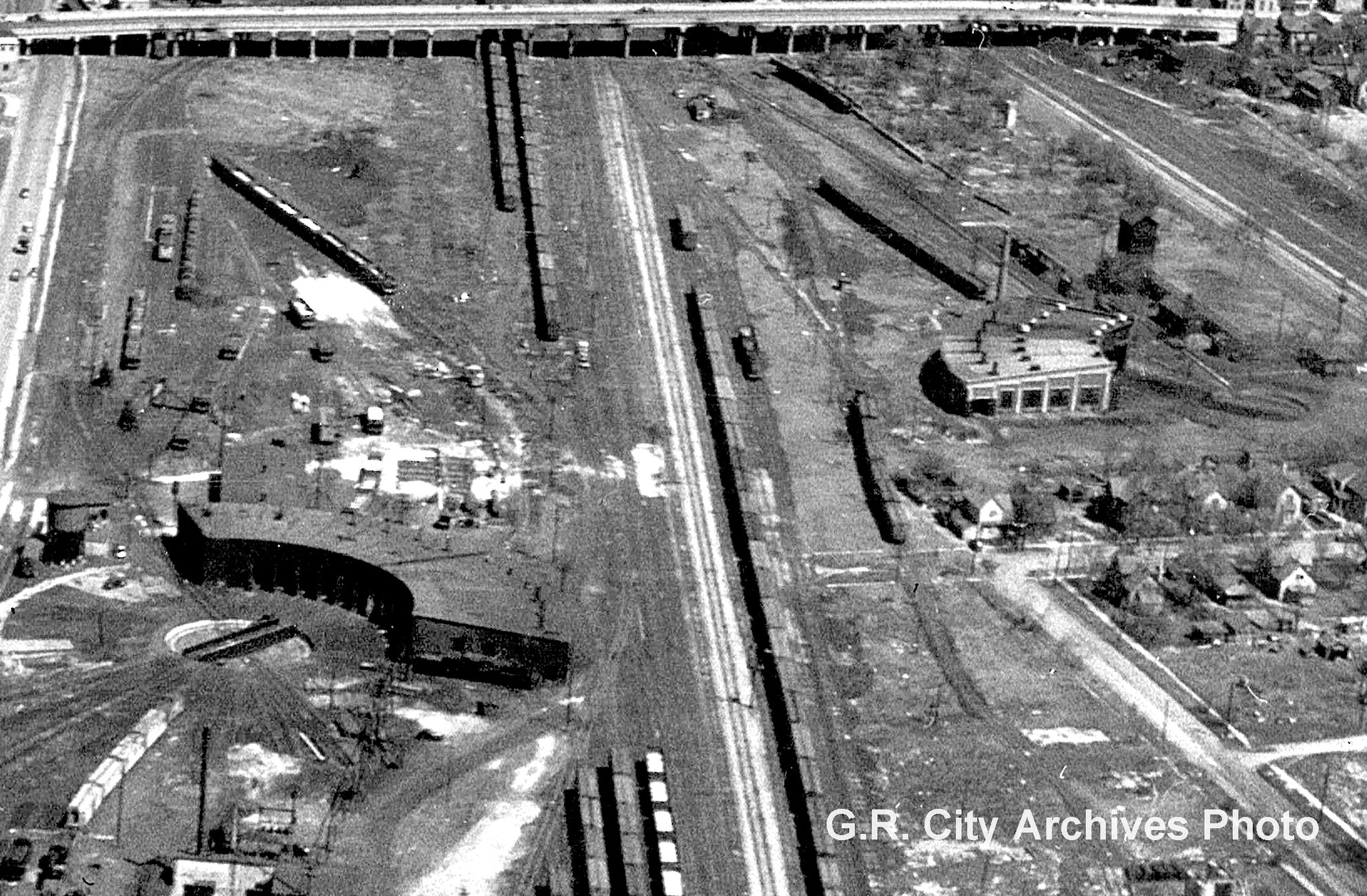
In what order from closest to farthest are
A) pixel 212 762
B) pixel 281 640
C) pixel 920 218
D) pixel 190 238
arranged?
pixel 212 762 → pixel 281 640 → pixel 190 238 → pixel 920 218

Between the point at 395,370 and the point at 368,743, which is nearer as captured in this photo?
the point at 368,743

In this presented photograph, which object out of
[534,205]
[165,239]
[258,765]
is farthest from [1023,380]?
[258,765]

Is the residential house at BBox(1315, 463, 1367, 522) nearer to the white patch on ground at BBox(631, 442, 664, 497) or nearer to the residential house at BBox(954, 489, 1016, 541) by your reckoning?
the residential house at BBox(954, 489, 1016, 541)

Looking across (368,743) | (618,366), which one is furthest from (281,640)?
(618,366)

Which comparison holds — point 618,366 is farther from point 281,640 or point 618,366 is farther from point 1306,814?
point 1306,814

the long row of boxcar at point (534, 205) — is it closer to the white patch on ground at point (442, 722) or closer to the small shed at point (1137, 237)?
the small shed at point (1137, 237)

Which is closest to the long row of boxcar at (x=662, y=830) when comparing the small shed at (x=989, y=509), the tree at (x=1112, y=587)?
the tree at (x=1112, y=587)

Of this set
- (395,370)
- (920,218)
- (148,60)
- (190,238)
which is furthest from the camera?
(148,60)
